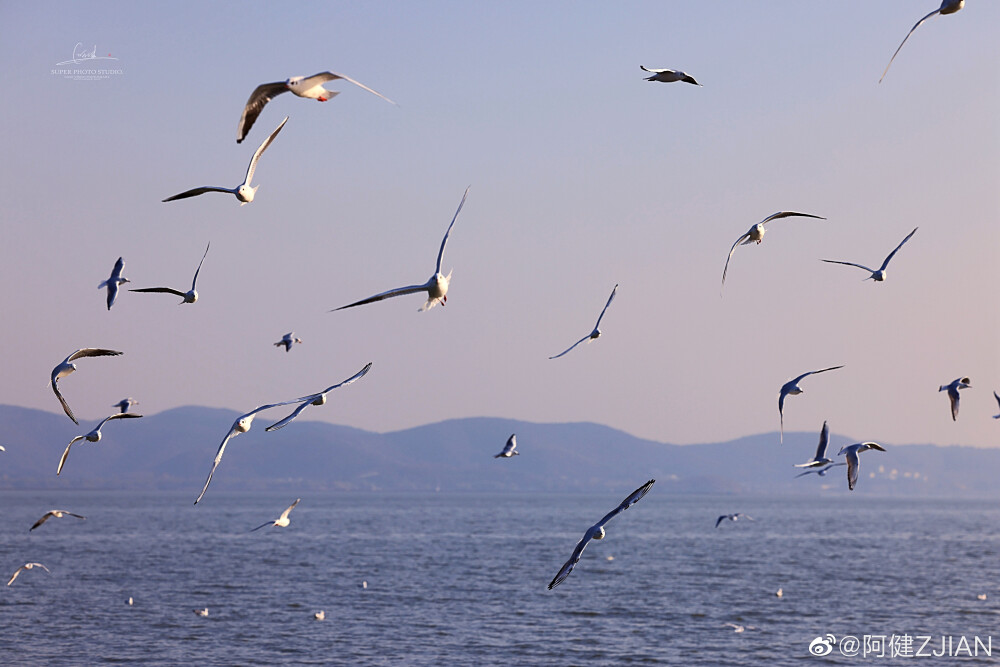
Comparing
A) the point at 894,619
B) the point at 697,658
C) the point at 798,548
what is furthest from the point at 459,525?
the point at 697,658

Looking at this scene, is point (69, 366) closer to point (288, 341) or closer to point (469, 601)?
point (288, 341)

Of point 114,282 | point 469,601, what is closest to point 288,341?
point 114,282

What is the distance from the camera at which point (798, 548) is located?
11769 centimetres

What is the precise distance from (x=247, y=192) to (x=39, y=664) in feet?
89.0

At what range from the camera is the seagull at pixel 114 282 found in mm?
29414

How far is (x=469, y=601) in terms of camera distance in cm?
5950

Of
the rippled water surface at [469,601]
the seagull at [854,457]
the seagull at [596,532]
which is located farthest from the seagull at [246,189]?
the rippled water surface at [469,601]

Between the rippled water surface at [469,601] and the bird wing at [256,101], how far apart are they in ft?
94.5

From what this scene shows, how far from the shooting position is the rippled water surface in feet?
141

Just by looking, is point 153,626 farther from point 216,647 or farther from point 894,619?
point 894,619

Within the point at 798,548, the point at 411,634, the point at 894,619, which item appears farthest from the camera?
the point at 798,548

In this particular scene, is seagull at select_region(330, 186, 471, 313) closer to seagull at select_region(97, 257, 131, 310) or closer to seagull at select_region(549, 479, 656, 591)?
seagull at select_region(549, 479, 656, 591)

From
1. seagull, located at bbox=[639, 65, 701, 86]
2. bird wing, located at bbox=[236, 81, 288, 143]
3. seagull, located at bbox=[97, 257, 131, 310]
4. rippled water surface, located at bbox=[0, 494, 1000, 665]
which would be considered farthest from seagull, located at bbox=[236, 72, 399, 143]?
rippled water surface, located at bbox=[0, 494, 1000, 665]

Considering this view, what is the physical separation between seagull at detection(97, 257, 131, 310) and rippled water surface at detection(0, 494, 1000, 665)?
17420 mm
